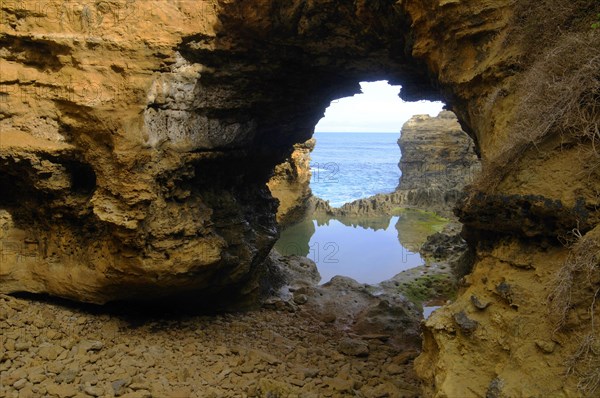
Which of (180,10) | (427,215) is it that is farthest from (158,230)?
(427,215)

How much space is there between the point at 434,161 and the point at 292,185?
13372 millimetres

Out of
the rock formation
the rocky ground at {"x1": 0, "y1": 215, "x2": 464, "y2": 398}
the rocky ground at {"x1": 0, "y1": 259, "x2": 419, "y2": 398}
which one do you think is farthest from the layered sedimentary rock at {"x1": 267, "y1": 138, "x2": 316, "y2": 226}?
the rocky ground at {"x1": 0, "y1": 259, "x2": 419, "y2": 398}

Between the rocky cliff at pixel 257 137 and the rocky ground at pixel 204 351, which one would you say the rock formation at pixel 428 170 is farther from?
the rocky cliff at pixel 257 137

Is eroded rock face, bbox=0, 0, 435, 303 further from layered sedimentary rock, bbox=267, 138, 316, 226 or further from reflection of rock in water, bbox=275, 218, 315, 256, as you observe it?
layered sedimentary rock, bbox=267, 138, 316, 226

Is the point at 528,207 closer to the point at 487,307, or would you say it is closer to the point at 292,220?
the point at 487,307

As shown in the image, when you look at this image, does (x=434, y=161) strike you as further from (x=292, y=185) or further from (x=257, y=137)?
(x=257, y=137)

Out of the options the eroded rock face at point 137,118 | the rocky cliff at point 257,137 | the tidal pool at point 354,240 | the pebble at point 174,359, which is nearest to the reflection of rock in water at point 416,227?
the tidal pool at point 354,240

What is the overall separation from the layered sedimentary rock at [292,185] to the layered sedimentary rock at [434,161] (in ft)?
28.9

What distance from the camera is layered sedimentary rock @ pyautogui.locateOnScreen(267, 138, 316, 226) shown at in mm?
20531

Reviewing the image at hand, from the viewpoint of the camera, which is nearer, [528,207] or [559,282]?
[559,282]

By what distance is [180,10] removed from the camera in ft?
19.5

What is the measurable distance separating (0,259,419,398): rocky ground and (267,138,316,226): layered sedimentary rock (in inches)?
494

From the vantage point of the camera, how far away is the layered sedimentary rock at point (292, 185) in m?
20.5

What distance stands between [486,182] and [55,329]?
592 centimetres
